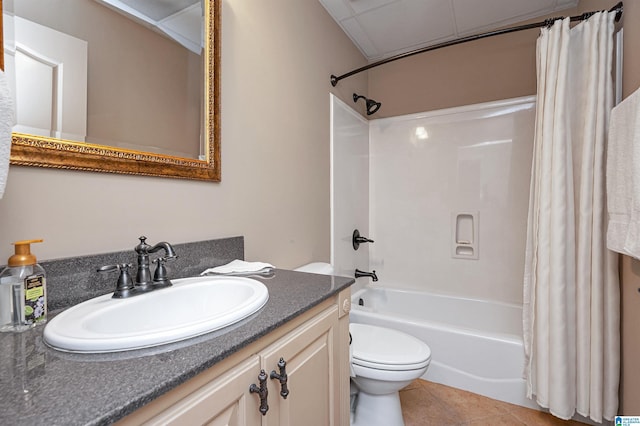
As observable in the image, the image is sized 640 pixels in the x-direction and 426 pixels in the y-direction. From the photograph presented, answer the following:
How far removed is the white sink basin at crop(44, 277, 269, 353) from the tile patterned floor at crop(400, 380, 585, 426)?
1323 millimetres

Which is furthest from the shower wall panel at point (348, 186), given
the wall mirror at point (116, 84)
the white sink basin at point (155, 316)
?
the white sink basin at point (155, 316)

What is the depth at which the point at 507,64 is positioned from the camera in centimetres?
224

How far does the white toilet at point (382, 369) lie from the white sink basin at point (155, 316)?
0.72 metres

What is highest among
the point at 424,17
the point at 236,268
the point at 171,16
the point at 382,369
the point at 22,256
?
the point at 424,17

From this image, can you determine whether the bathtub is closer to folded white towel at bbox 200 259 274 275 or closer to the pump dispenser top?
folded white towel at bbox 200 259 274 275

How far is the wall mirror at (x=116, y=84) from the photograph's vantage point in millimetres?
728

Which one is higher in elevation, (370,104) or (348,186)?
(370,104)

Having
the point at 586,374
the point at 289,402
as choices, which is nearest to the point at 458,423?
the point at 586,374

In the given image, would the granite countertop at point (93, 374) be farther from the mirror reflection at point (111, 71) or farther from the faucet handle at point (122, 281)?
the mirror reflection at point (111, 71)

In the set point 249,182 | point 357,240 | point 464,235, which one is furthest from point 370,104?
point 249,182

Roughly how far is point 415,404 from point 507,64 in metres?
2.47

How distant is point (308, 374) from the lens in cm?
81

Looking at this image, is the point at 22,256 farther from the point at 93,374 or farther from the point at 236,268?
the point at 236,268

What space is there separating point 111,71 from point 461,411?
7.28 feet
